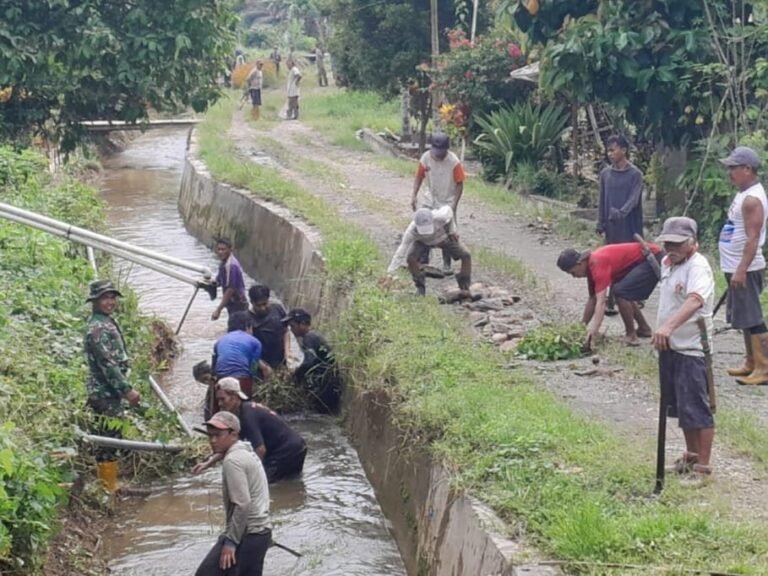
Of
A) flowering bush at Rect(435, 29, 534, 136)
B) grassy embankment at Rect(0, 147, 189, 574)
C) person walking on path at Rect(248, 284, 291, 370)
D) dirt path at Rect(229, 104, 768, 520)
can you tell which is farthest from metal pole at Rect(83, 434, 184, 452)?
flowering bush at Rect(435, 29, 534, 136)

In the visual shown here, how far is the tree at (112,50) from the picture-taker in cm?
1466

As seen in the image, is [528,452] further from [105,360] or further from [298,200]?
[298,200]

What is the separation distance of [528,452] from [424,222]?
470cm

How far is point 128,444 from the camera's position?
29.8 feet

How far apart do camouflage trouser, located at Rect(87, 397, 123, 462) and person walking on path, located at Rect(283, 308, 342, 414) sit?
2331mm

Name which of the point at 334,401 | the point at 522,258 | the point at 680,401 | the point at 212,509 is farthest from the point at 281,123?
the point at 680,401

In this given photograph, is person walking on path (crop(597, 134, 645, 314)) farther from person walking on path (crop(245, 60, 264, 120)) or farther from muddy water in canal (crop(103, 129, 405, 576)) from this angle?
person walking on path (crop(245, 60, 264, 120))

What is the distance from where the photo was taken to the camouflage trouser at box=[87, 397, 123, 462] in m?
9.13

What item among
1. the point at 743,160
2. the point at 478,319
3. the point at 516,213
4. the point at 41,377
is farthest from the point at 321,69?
the point at 41,377

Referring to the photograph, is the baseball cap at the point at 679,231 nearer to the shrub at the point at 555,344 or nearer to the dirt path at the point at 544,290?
the dirt path at the point at 544,290

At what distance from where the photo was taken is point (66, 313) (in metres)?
10.1

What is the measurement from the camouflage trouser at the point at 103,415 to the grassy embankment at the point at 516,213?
3.94 meters

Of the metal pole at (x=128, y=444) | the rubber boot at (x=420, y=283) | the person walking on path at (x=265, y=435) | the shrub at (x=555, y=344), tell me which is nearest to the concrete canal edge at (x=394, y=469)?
the person walking on path at (x=265, y=435)

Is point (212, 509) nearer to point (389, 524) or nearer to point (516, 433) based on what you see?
point (389, 524)
